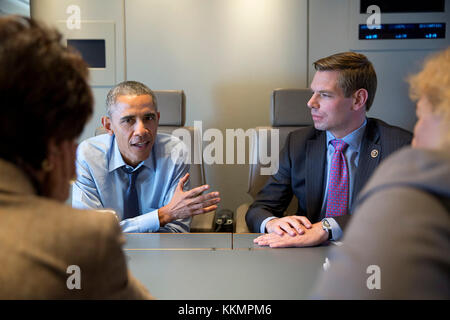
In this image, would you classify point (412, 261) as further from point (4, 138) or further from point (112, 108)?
point (112, 108)

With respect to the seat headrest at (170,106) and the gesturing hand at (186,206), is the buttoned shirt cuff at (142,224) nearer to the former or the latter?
the gesturing hand at (186,206)

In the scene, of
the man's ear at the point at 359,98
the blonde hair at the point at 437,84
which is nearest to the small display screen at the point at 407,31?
the man's ear at the point at 359,98

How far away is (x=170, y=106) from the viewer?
2545 mm

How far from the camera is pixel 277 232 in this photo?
1515 millimetres

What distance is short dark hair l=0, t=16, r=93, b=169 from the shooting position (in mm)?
598

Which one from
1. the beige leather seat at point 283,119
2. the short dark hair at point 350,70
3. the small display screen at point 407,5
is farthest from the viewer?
the small display screen at point 407,5

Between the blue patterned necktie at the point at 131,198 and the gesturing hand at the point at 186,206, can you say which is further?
the blue patterned necktie at the point at 131,198

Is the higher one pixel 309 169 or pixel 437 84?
pixel 437 84

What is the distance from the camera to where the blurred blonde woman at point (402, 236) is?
1.76ft

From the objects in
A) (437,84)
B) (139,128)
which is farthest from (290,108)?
(437,84)

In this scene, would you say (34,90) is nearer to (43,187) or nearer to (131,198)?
(43,187)

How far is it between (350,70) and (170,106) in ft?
3.57

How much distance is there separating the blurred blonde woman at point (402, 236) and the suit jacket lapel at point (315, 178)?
1441 millimetres
